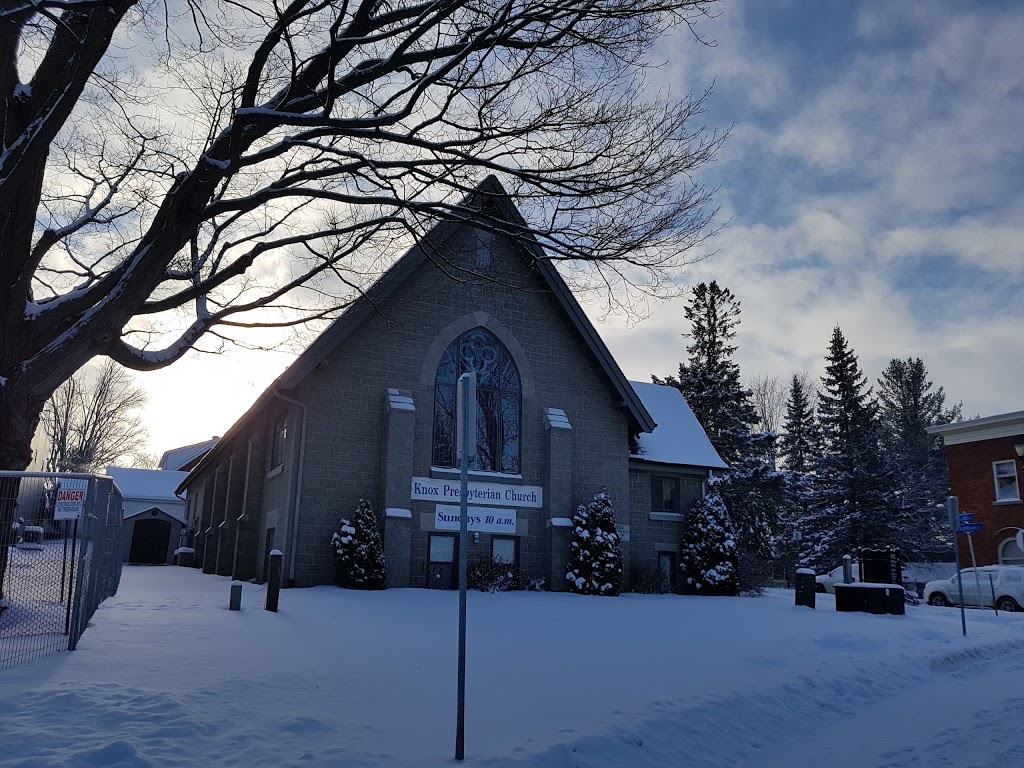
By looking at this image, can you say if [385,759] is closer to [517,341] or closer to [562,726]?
[562,726]

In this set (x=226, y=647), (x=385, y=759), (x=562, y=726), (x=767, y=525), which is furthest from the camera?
(x=767, y=525)

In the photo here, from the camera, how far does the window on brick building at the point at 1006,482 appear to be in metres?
34.1

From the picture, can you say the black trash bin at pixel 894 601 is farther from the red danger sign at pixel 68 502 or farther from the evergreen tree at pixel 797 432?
the evergreen tree at pixel 797 432

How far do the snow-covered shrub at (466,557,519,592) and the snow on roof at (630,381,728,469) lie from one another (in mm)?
5805

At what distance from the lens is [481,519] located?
68.6ft

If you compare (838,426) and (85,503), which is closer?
(85,503)

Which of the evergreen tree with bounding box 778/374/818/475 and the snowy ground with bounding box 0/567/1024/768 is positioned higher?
the evergreen tree with bounding box 778/374/818/475

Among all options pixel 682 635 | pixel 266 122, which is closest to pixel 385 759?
pixel 266 122

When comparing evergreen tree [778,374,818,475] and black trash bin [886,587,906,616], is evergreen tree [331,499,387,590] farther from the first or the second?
evergreen tree [778,374,818,475]

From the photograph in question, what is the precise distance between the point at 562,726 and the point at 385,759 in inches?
69.4

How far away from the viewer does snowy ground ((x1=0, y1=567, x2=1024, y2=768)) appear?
19.6 feet

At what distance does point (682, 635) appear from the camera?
42.8 ft

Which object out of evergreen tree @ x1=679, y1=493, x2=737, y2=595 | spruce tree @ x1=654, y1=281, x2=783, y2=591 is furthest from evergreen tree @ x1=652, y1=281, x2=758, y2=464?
evergreen tree @ x1=679, y1=493, x2=737, y2=595

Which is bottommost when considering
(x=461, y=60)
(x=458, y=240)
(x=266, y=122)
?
(x=266, y=122)
